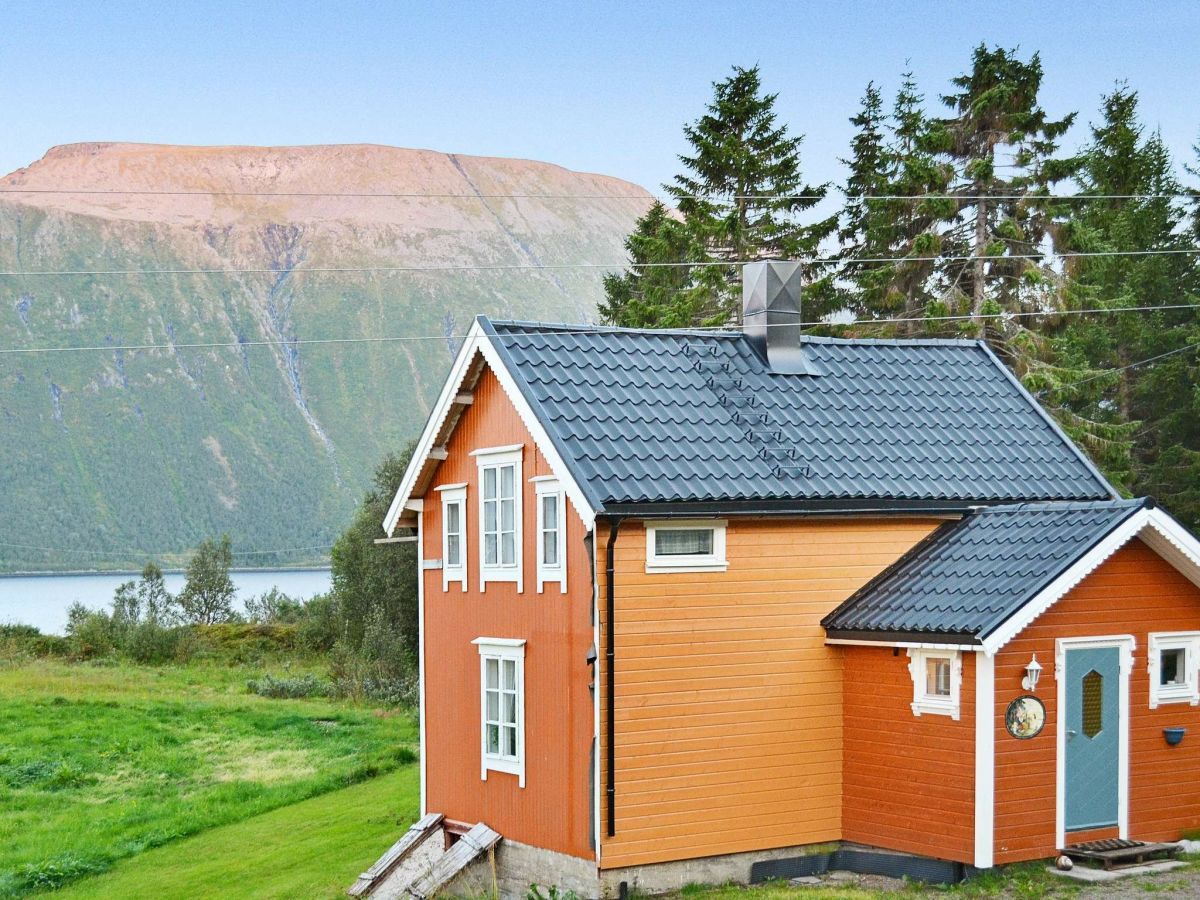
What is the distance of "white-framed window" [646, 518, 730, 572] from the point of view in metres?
17.0

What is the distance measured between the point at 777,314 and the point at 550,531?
464 centimetres

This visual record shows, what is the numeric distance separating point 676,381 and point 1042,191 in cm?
2374

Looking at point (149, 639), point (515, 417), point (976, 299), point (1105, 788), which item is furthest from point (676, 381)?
point (149, 639)

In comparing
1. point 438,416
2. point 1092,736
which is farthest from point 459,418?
point 1092,736

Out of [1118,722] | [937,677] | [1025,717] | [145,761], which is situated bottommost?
[145,761]

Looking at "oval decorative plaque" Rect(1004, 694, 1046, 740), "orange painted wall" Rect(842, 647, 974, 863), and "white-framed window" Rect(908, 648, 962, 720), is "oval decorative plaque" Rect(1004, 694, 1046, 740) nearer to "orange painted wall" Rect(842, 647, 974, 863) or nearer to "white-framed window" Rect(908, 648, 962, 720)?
"orange painted wall" Rect(842, 647, 974, 863)

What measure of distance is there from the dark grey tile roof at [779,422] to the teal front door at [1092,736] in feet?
9.14

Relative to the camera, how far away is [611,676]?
1669cm

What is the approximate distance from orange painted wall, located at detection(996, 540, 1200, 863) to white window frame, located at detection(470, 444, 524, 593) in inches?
234

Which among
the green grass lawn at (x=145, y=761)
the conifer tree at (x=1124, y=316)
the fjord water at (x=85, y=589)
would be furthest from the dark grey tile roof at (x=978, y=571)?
the fjord water at (x=85, y=589)

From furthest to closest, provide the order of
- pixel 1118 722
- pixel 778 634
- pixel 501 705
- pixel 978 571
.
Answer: pixel 501 705 → pixel 778 634 → pixel 1118 722 → pixel 978 571

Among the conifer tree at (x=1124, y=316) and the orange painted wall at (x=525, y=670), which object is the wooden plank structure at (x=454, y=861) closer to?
the orange painted wall at (x=525, y=670)

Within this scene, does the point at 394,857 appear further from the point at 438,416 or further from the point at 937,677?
the point at 937,677

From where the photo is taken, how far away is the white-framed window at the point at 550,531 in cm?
1758
